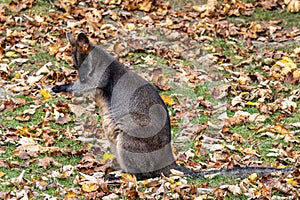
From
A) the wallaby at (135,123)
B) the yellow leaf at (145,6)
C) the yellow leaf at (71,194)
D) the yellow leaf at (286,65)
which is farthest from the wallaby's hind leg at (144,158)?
the yellow leaf at (145,6)

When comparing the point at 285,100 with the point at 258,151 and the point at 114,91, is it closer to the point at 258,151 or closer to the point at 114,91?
the point at 258,151

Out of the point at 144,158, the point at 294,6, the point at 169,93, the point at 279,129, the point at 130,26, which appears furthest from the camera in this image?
the point at 294,6

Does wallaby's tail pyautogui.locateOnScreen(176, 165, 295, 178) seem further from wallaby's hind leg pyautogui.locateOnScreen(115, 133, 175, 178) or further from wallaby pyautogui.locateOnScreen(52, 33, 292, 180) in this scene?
wallaby's hind leg pyautogui.locateOnScreen(115, 133, 175, 178)

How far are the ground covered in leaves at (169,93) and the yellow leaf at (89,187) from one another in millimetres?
12

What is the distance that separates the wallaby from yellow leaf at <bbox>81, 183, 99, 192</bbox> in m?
0.58

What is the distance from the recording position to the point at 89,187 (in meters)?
6.16

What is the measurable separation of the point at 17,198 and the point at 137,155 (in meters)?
1.47

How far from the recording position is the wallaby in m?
6.55

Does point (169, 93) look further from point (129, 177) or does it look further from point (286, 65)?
point (129, 177)

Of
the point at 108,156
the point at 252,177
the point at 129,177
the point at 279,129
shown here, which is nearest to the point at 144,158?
the point at 129,177

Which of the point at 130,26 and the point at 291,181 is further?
the point at 130,26

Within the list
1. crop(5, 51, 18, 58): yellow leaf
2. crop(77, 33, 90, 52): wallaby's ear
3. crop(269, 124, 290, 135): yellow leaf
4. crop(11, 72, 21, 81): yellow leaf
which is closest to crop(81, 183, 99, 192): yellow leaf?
crop(77, 33, 90, 52): wallaby's ear

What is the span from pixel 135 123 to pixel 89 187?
3.16 feet

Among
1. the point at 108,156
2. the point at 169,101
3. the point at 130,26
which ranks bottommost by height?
the point at 108,156
